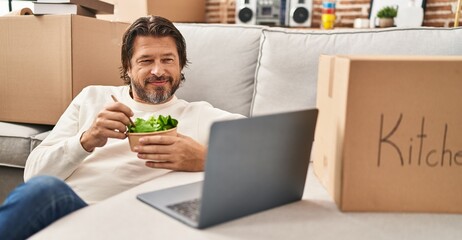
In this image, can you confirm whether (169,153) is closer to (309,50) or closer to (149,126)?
(149,126)

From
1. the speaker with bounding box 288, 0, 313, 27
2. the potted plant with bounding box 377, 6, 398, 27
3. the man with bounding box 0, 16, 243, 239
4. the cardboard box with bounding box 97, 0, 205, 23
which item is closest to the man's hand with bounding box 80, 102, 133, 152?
the man with bounding box 0, 16, 243, 239

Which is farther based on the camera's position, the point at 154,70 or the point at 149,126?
the point at 154,70

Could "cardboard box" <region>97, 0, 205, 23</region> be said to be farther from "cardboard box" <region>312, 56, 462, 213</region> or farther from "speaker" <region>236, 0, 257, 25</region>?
"cardboard box" <region>312, 56, 462, 213</region>

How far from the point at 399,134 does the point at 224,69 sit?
953mm

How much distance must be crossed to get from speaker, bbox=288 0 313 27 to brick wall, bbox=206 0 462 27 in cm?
11

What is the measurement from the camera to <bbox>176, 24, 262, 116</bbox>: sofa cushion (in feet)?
5.44

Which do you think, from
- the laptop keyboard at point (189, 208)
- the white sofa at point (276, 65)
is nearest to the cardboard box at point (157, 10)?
the white sofa at point (276, 65)

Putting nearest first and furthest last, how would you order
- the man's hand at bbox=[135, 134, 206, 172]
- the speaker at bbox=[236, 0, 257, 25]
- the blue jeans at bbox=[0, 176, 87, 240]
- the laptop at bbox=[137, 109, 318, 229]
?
the laptop at bbox=[137, 109, 318, 229]
the blue jeans at bbox=[0, 176, 87, 240]
the man's hand at bbox=[135, 134, 206, 172]
the speaker at bbox=[236, 0, 257, 25]

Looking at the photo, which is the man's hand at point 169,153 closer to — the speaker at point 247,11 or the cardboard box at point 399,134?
the cardboard box at point 399,134

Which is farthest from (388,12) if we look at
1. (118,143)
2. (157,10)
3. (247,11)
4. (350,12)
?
(118,143)

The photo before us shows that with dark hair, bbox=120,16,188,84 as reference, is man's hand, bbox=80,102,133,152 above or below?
below

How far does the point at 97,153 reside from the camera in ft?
4.56

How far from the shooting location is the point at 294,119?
0.75m

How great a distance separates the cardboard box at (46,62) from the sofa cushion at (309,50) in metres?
0.66
